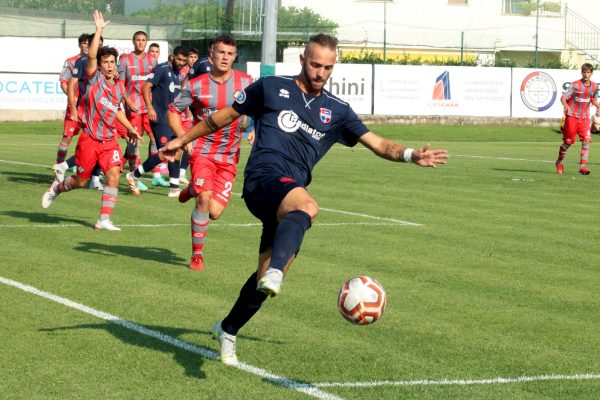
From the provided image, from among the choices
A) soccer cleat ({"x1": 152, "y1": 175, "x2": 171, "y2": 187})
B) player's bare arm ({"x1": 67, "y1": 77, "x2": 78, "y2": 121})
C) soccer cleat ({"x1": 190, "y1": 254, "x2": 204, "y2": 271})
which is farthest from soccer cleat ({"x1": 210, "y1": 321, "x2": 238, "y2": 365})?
soccer cleat ({"x1": 152, "y1": 175, "x2": 171, "y2": 187})

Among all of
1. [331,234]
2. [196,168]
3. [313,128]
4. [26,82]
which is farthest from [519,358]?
[26,82]

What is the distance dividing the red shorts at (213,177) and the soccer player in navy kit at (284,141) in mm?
4055

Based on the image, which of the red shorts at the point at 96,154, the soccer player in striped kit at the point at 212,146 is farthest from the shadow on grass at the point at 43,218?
the soccer player in striped kit at the point at 212,146

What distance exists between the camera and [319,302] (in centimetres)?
957

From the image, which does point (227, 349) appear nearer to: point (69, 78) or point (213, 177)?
point (213, 177)

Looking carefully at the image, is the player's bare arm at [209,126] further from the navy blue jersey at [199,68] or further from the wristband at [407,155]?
the navy blue jersey at [199,68]

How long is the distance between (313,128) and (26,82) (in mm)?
33074

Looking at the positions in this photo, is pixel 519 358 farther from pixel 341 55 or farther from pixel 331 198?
pixel 341 55

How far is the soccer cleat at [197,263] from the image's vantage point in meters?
11.3

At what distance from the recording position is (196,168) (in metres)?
12.0

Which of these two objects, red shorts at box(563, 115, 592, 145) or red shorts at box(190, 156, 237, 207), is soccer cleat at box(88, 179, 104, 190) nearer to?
red shorts at box(190, 156, 237, 207)

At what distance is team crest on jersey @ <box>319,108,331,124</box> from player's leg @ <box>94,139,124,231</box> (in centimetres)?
695

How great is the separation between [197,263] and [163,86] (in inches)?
340

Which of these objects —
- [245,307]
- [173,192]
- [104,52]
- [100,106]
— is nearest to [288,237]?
[245,307]
